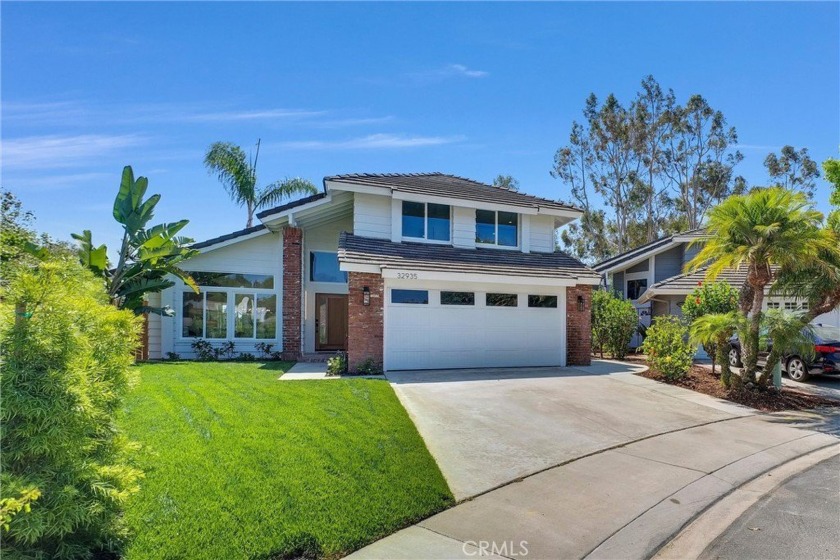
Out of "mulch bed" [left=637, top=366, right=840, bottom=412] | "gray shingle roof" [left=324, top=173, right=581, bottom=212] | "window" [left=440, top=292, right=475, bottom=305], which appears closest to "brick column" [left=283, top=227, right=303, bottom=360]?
"gray shingle roof" [left=324, top=173, right=581, bottom=212]

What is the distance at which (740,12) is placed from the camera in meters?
10.2

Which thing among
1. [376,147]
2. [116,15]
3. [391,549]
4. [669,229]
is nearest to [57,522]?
[391,549]

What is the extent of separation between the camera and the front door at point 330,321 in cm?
1725

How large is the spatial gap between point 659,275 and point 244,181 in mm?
21724

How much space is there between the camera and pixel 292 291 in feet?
50.8

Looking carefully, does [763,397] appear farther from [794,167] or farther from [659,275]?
[794,167]

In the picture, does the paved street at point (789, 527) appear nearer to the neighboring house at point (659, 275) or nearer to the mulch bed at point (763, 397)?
the mulch bed at point (763, 397)

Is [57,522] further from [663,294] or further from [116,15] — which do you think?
[663,294]

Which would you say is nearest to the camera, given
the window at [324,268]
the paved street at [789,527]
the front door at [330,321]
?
the paved street at [789,527]

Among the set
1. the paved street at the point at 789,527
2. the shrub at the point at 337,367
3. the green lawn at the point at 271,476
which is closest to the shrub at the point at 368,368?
the shrub at the point at 337,367

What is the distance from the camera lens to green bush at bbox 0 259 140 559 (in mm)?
2748

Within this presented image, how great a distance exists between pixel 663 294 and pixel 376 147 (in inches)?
564

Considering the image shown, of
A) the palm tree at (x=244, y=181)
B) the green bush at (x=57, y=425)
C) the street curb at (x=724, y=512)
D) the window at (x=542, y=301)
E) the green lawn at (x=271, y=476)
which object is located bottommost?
the street curb at (x=724, y=512)

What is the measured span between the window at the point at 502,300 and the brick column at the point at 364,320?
367 centimetres
